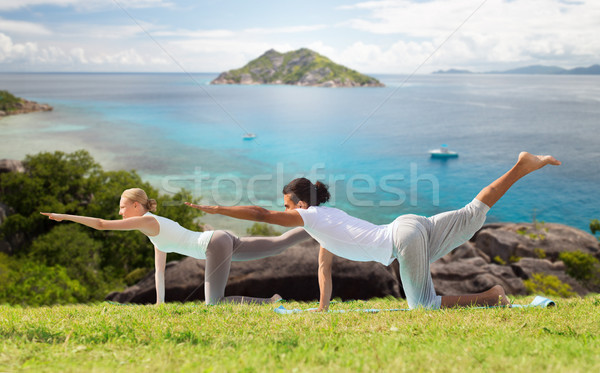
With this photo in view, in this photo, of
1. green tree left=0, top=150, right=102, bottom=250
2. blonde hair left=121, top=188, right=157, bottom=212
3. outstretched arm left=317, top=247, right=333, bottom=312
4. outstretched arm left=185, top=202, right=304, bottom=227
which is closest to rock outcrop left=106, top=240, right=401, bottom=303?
blonde hair left=121, top=188, right=157, bottom=212

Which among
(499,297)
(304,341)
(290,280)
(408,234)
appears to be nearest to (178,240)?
(304,341)

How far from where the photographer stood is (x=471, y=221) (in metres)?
5.21

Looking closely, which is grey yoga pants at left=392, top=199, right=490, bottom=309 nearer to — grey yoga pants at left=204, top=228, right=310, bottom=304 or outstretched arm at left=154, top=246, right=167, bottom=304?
grey yoga pants at left=204, top=228, right=310, bottom=304

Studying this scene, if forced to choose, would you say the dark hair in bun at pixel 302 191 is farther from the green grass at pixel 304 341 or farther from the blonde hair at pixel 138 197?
the blonde hair at pixel 138 197

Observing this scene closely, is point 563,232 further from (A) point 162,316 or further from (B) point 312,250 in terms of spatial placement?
(A) point 162,316

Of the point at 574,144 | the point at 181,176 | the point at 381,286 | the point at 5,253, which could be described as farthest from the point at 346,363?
the point at 574,144

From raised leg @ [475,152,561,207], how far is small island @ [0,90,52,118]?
101 metres

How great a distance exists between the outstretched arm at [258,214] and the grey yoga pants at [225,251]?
5.61 ft

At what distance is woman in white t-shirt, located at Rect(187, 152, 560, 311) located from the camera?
5055mm

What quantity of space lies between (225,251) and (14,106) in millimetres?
107220

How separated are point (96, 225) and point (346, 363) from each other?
3.63 metres

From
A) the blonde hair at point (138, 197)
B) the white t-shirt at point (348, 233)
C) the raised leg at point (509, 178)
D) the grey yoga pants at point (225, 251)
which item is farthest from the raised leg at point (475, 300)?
the blonde hair at point (138, 197)

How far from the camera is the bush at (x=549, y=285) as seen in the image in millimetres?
18344

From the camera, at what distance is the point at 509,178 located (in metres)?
5.40
